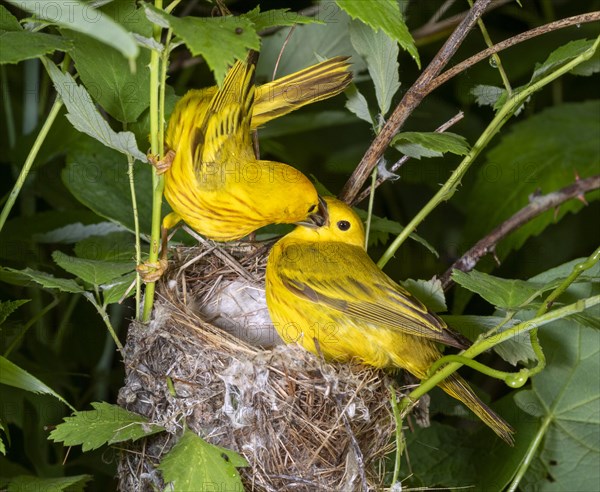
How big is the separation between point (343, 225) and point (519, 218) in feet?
1.18


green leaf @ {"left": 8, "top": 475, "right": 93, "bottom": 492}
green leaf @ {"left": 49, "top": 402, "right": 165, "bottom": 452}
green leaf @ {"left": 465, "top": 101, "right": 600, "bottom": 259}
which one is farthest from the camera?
green leaf @ {"left": 465, "top": 101, "right": 600, "bottom": 259}

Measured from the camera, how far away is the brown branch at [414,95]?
54.2 inches

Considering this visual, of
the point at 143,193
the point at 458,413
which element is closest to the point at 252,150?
the point at 143,193

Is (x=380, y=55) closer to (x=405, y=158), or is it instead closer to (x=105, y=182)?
(x=405, y=158)

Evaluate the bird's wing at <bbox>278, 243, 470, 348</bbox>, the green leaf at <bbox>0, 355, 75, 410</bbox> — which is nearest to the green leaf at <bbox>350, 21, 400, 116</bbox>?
the bird's wing at <bbox>278, 243, 470, 348</bbox>

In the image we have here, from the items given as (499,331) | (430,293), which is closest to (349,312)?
(430,293)

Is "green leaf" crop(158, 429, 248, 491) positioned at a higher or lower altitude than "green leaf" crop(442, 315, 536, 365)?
higher

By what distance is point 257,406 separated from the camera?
1419 mm

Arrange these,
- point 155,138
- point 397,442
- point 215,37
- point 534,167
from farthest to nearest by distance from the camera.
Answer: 1. point 534,167
2. point 397,442
3. point 155,138
4. point 215,37

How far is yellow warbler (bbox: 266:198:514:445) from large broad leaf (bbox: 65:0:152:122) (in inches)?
18.0

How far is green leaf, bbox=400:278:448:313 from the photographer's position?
→ 1.64 metres

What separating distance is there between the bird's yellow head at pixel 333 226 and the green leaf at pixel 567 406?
0.45m

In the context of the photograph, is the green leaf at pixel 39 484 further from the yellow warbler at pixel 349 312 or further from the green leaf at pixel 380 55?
the green leaf at pixel 380 55

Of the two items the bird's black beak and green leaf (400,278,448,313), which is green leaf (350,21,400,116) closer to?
the bird's black beak
